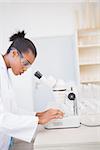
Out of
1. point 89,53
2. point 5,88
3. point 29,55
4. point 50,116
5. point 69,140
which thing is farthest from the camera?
point 89,53

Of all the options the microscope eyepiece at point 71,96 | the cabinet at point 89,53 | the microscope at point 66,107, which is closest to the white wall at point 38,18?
the cabinet at point 89,53

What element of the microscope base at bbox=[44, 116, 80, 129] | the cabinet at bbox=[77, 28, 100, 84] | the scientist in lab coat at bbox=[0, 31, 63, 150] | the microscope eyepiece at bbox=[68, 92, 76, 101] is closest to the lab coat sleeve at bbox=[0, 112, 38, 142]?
the scientist in lab coat at bbox=[0, 31, 63, 150]

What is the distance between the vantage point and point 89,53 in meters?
3.12

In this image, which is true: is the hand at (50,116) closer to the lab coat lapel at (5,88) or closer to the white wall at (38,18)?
the lab coat lapel at (5,88)

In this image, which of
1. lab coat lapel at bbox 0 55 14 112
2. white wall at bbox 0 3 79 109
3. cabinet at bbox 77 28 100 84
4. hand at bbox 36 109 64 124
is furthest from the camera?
white wall at bbox 0 3 79 109

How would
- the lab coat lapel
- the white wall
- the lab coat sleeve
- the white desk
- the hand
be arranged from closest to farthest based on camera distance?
the white desk
the lab coat sleeve
the hand
the lab coat lapel
the white wall

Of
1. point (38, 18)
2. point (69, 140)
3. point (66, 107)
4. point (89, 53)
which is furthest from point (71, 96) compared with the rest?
point (38, 18)

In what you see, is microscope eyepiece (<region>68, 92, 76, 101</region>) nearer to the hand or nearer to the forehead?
the hand

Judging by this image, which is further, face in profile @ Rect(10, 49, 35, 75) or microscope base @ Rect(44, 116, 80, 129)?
face in profile @ Rect(10, 49, 35, 75)

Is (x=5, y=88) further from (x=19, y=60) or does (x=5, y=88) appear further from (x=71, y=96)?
(x=71, y=96)

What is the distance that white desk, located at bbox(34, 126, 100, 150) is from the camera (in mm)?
1058

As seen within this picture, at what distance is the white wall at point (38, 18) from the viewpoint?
10.4ft

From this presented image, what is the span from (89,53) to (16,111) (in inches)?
70.2

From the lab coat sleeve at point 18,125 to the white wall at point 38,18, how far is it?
2096mm
